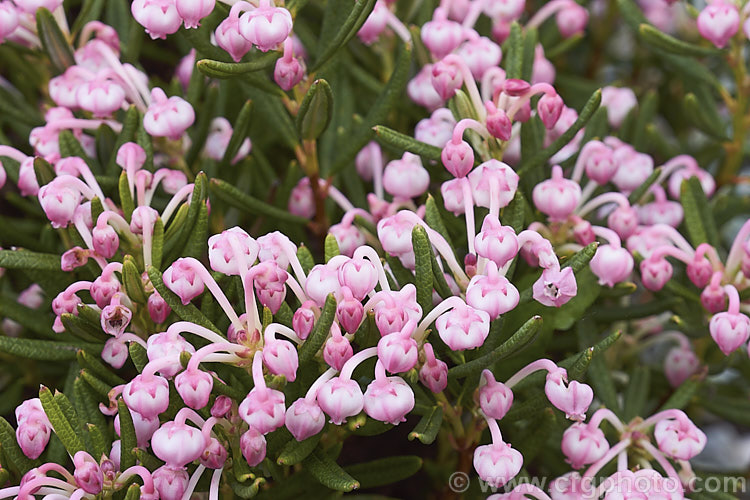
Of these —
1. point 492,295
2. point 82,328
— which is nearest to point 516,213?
point 492,295

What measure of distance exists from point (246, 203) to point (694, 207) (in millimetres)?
583

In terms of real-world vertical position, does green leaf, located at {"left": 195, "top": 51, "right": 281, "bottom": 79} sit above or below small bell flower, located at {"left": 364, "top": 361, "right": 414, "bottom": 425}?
above

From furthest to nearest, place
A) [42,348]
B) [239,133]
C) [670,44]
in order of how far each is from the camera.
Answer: [670,44] < [239,133] < [42,348]

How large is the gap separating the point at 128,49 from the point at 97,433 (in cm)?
60

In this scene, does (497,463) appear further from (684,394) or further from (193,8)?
(193,8)

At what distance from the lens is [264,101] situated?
1185 mm

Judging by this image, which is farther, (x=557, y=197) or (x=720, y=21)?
(x=720, y=21)

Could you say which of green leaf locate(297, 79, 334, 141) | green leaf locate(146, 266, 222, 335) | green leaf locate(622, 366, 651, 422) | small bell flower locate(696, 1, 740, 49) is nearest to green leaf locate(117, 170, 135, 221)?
green leaf locate(146, 266, 222, 335)

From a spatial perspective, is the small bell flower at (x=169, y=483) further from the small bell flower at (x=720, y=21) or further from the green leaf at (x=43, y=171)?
the small bell flower at (x=720, y=21)

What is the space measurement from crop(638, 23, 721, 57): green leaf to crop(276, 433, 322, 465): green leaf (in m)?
0.75

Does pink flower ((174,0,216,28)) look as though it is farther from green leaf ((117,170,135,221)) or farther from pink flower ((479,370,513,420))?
pink flower ((479,370,513,420))

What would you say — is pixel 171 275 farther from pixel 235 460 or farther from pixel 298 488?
pixel 298 488

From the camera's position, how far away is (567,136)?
108 centimetres

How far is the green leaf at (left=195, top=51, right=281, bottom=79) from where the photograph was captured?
99 cm
